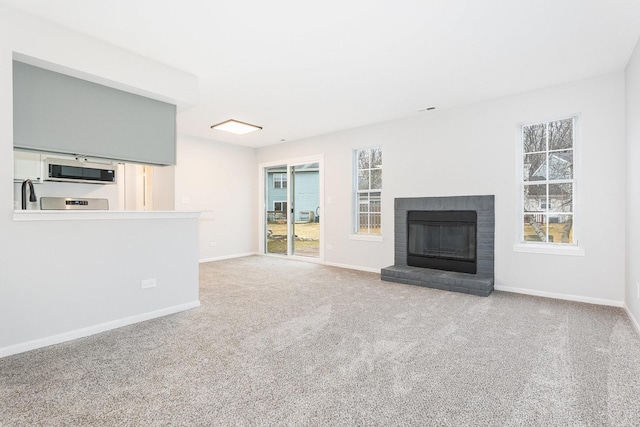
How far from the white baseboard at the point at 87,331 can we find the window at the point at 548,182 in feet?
14.2

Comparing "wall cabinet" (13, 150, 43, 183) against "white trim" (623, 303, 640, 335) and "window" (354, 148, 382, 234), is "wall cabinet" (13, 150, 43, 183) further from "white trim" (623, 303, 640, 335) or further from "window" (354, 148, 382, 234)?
"white trim" (623, 303, 640, 335)

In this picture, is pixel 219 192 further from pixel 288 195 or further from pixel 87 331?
pixel 87 331

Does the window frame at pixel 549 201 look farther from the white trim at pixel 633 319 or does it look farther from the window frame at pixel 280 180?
the window frame at pixel 280 180

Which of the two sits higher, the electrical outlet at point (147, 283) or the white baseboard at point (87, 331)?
the electrical outlet at point (147, 283)

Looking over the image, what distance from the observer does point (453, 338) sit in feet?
8.80

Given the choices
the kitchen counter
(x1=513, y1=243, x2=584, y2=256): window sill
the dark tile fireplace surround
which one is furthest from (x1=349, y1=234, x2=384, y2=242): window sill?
the kitchen counter

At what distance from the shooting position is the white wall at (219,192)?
649 centimetres

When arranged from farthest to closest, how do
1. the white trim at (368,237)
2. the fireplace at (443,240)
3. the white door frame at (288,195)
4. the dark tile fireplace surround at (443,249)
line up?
1. the white door frame at (288,195)
2. the white trim at (368,237)
3. the fireplace at (443,240)
4. the dark tile fireplace surround at (443,249)

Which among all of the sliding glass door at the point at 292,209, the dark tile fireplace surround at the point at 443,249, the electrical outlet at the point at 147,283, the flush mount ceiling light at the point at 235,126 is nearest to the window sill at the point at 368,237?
the dark tile fireplace surround at the point at 443,249

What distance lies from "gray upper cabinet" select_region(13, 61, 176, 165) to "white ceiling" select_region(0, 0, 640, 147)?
0.48 m

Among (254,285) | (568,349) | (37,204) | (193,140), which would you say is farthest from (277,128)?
(568,349)

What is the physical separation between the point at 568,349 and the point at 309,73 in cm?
349

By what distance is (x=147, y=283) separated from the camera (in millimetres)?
3203

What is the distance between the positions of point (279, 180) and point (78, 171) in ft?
12.8
